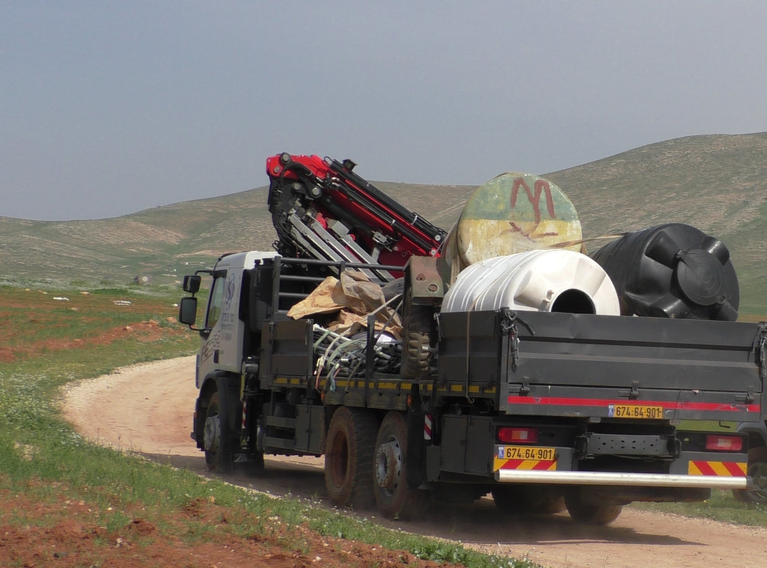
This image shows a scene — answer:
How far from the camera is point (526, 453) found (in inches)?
335

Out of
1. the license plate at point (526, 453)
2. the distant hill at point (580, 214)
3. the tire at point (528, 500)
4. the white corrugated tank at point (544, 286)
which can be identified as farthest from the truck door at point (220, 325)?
the distant hill at point (580, 214)

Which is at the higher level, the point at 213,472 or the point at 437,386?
the point at 437,386

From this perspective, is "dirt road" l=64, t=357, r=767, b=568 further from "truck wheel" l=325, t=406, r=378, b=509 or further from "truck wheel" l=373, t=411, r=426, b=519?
"truck wheel" l=325, t=406, r=378, b=509

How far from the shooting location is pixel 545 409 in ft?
27.1

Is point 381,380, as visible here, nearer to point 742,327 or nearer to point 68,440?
point 742,327

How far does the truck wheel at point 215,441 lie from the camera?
14.0 m

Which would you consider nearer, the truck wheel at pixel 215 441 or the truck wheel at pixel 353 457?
the truck wheel at pixel 353 457

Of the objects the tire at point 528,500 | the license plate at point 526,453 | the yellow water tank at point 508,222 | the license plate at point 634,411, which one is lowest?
the tire at point 528,500

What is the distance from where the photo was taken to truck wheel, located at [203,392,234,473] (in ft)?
45.8

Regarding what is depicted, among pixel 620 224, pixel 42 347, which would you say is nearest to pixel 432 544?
pixel 42 347

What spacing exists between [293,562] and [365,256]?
8.01 m

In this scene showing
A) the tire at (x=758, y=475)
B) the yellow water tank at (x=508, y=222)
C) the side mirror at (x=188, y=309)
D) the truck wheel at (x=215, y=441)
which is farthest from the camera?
the side mirror at (x=188, y=309)

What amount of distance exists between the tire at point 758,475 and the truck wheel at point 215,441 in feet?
20.6

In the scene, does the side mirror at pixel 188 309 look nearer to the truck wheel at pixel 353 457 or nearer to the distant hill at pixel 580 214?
the truck wheel at pixel 353 457
